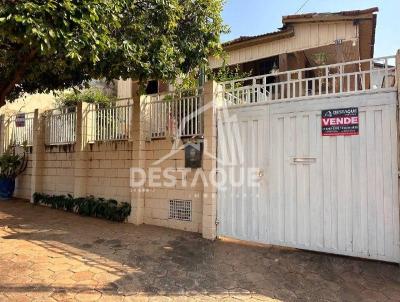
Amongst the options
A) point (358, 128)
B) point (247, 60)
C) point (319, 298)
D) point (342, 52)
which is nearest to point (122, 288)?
point (319, 298)

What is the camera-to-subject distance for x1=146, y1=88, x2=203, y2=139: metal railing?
20.7ft

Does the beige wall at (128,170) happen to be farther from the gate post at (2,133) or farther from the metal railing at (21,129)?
the gate post at (2,133)

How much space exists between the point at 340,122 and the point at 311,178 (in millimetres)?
931

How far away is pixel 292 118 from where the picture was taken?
5020mm

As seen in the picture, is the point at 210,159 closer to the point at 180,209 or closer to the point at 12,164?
the point at 180,209

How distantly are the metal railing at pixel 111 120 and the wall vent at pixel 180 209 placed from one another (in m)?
2.02

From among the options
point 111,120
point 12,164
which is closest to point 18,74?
point 111,120

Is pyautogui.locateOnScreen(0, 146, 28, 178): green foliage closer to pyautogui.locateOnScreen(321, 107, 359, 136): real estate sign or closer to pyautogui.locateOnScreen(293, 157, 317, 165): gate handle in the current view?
pyautogui.locateOnScreen(293, 157, 317, 165): gate handle

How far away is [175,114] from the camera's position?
6.66 metres

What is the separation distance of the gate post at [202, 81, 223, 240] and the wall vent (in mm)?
542

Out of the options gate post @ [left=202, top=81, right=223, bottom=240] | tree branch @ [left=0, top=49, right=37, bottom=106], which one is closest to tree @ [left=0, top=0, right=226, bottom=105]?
tree branch @ [left=0, top=49, right=37, bottom=106]

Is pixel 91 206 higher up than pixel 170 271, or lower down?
higher up

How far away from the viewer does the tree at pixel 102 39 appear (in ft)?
12.7

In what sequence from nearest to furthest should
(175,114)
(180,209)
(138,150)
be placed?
(180,209) → (175,114) → (138,150)
